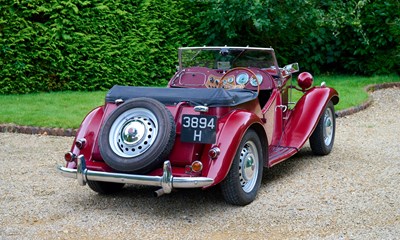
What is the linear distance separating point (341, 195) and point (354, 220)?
2.60ft

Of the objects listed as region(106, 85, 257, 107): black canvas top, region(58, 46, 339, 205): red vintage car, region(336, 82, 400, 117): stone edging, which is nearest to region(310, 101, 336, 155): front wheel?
region(58, 46, 339, 205): red vintage car

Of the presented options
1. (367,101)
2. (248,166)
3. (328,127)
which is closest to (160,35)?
(367,101)

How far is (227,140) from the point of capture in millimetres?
5961

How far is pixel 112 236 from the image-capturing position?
5.46m

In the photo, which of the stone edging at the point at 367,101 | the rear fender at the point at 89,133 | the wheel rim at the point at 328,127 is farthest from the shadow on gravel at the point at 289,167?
the stone edging at the point at 367,101

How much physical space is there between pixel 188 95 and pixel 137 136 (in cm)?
62

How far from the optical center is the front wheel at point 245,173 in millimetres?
6055

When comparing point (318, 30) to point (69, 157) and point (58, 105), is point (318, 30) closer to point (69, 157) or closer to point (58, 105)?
point (58, 105)

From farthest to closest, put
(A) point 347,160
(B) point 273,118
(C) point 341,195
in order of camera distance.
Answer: (A) point 347,160, (B) point 273,118, (C) point 341,195

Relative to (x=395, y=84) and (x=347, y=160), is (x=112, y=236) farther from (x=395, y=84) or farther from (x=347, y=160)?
(x=395, y=84)

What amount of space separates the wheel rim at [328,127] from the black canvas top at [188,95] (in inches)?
76.9

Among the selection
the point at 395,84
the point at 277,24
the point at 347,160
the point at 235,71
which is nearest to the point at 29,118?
the point at 235,71

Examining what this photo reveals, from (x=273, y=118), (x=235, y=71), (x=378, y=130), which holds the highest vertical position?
(x=235, y=71)

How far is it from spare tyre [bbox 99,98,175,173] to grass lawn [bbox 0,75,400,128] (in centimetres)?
366
